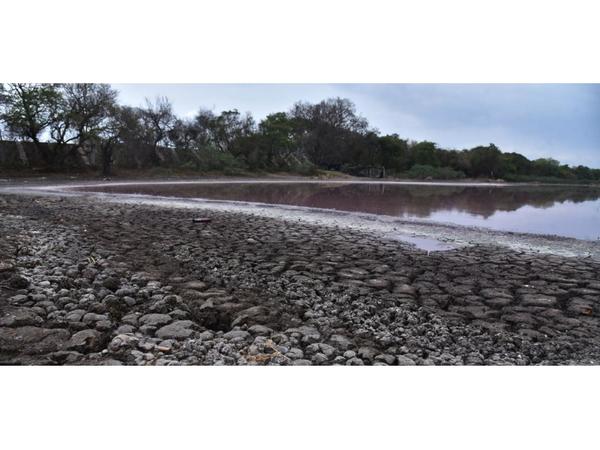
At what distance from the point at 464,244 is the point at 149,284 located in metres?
4.54

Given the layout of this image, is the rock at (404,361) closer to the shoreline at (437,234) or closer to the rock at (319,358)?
the rock at (319,358)

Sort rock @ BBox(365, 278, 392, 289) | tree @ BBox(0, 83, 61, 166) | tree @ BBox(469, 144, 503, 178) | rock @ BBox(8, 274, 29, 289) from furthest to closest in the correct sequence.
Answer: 1. tree @ BBox(469, 144, 503, 178)
2. tree @ BBox(0, 83, 61, 166)
3. rock @ BBox(365, 278, 392, 289)
4. rock @ BBox(8, 274, 29, 289)

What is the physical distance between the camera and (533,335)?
9.03 feet

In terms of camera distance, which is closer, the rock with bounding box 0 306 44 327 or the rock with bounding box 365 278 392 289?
the rock with bounding box 0 306 44 327

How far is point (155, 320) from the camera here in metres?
2.74

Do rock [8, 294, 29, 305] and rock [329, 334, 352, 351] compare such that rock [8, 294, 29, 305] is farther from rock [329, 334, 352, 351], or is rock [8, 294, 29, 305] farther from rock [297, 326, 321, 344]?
rock [329, 334, 352, 351]

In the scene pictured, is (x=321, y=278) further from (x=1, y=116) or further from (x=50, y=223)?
(x=1, y=116)

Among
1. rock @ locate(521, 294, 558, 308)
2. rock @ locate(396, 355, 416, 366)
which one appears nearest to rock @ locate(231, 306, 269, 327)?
rock @ locate(396, 355, 416, 366)

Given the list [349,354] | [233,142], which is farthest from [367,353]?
[233,142]

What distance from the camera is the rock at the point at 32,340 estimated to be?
2.33 m

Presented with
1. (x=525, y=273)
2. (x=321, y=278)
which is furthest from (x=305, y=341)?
(x=525, y=273)

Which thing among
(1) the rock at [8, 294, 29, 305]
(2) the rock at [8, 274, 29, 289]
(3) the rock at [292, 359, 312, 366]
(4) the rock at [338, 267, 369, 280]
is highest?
(2) the rock at [8, 274, 29, 289]

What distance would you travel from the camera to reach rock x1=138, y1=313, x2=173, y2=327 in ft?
8.87

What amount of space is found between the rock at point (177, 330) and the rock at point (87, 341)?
337 millimetres
